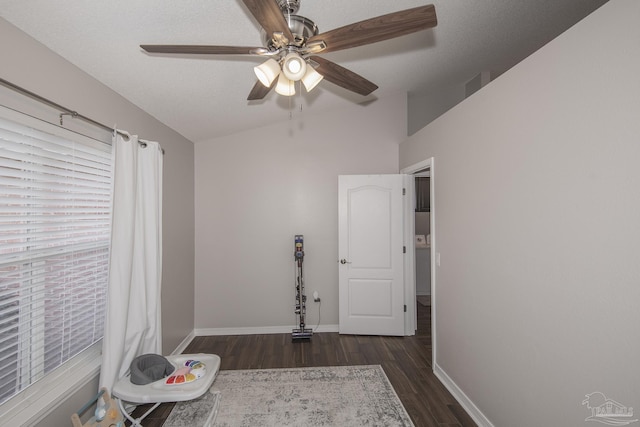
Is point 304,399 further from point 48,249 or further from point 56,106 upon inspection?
point 56,106

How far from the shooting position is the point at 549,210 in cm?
152

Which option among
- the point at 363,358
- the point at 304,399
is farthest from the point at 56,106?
the point at 363,358

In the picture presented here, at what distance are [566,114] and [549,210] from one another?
48cm

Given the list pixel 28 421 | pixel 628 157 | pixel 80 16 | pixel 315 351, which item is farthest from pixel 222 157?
pixel 628 157

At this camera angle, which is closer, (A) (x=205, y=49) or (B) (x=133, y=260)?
(A) (x=205, y=49)

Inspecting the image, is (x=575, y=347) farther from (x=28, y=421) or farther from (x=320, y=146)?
(x=320, y=146)

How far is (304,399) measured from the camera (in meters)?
2.41

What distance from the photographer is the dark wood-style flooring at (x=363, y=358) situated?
2.27m

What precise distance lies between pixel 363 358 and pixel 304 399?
92 centimetres

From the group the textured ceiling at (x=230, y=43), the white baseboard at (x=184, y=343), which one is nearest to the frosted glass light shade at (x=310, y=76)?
the textured ceiling at (x=230, y=43)

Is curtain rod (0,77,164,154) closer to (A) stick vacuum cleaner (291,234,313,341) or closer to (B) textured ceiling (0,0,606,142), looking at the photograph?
(B) textured ceiling (0,0,606,142)

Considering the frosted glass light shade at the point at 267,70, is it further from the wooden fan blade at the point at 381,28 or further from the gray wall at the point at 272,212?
the gray wall at the point at 272,212

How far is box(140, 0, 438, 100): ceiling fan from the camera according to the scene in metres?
1.13

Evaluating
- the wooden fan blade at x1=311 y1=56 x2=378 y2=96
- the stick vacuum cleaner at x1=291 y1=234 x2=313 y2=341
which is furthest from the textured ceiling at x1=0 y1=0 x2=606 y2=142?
the stick vacuum cleaner at x1=291 y1=234 x2=313 y2=341
